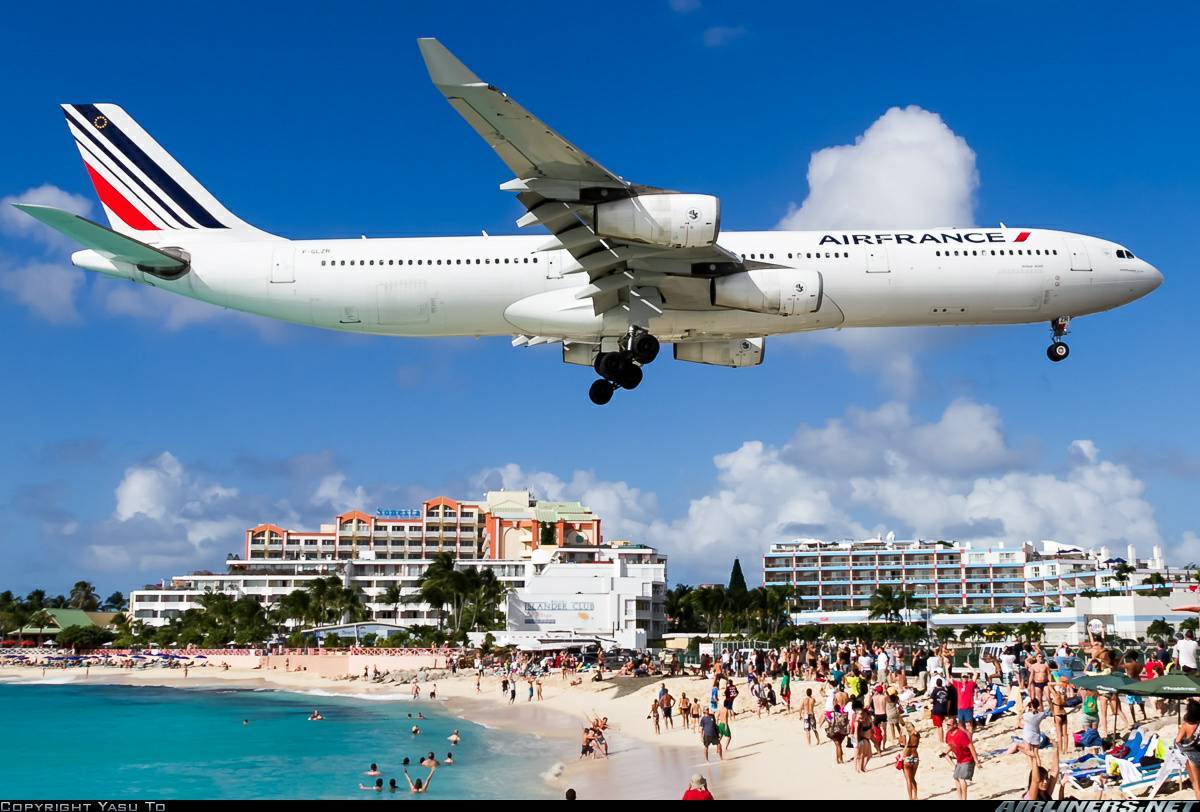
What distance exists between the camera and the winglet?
78.6 feet

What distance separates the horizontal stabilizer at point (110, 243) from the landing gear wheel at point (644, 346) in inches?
553

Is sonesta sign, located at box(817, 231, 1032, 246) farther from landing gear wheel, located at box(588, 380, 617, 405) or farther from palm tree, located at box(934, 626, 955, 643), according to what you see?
palm tree, located at box(934, 626, 955, 643)

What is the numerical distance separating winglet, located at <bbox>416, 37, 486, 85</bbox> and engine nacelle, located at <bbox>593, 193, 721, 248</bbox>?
4802 mm

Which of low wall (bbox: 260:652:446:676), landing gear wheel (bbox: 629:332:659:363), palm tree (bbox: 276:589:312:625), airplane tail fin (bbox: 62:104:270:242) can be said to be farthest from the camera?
palm tree (bbox: 276:589:312:625)

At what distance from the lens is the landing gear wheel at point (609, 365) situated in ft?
109

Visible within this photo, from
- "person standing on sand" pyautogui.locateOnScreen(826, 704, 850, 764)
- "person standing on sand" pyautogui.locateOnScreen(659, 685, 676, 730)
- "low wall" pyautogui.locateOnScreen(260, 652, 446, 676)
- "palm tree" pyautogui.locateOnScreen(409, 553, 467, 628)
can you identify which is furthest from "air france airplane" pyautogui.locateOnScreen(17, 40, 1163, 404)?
"palm tree" pyautogui.locateOnScreen(409, 553, 467, 628)

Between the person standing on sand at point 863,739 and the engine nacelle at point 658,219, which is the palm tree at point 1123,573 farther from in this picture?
the engine nacelle at point 658,219

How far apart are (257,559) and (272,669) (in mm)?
41992

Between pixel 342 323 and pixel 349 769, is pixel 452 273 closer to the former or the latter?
pixel 342 323

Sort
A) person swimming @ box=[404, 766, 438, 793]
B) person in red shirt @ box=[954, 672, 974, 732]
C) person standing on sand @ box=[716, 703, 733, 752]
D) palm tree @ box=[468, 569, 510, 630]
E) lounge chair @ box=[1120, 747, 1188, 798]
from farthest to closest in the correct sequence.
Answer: palm tree @ box=[468, 569, 510, 630] < person swimming @ box=[404, 766, 438, 793] < person standing on sand @ box=[716, 703, 733, 752] < person in red shirt @ box=[954, 672, 974, 732] < lounge chair @ box=[1120, 747, 1188, 798]

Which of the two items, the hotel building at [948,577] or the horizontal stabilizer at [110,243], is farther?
the hotel building at [948,577]

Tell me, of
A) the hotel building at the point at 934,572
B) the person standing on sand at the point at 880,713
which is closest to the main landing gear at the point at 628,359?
the person standing on sand at the point at 880,713

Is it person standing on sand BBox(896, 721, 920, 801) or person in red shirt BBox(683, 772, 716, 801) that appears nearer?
person in red shirt BBox(683, 772, 716, 801)

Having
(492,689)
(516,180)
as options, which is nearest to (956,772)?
(516,180)
